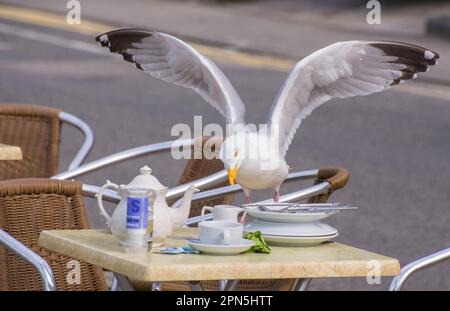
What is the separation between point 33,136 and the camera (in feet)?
21.7

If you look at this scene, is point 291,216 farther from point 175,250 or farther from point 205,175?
point 205,175

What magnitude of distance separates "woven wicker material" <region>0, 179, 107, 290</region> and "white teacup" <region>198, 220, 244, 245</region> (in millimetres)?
854

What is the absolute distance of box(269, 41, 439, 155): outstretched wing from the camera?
4.62 meters

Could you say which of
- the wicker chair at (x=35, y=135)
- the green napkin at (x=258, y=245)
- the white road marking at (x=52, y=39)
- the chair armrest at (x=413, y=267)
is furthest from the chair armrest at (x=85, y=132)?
the white road marking at (x=52, y=39)

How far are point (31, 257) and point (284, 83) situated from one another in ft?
3.51

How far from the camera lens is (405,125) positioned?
515 inches

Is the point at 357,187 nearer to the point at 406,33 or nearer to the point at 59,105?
the point at 59,105

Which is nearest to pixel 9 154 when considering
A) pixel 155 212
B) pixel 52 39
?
pixel 155 212

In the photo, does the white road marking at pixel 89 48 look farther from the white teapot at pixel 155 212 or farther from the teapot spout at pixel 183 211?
the white teapot at pixel 155 212

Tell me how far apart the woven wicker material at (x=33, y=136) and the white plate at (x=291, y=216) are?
2.50 m

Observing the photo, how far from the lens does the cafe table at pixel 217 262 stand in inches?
147

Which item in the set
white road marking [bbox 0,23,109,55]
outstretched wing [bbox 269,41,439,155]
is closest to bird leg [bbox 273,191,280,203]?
outstretched wing [bbox 269,41,439,155]
